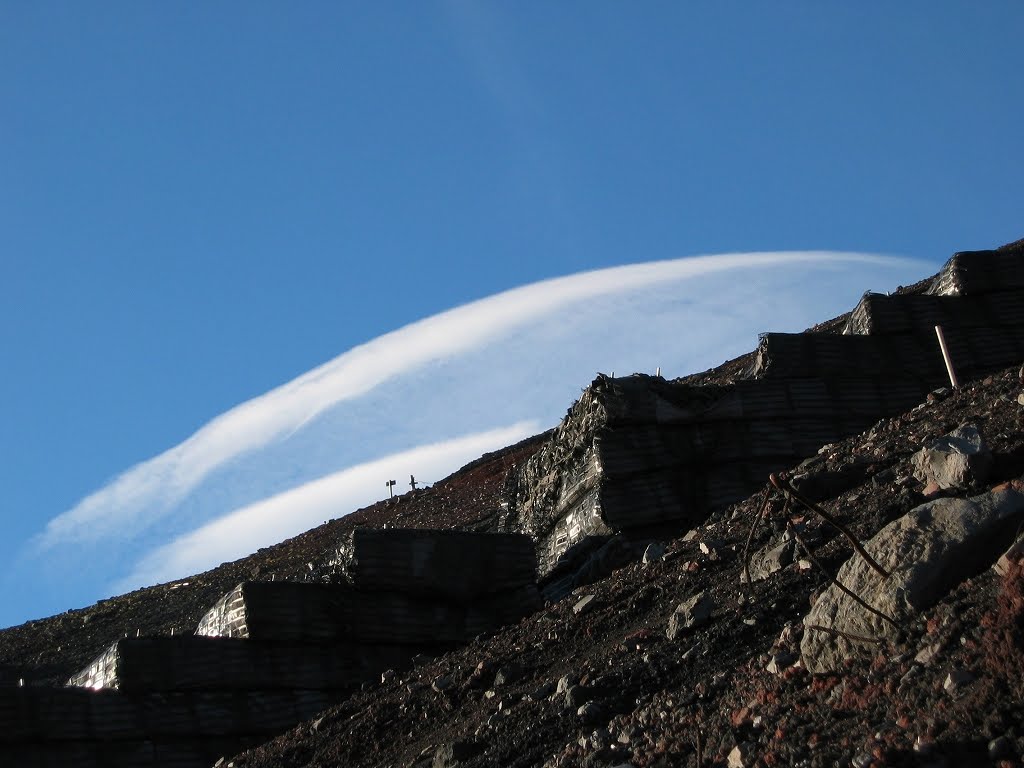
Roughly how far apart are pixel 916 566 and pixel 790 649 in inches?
26.2

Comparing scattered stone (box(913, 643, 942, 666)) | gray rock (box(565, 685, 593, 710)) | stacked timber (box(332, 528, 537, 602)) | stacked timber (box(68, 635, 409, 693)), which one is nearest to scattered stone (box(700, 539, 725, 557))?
gray rock (box(565, 685, 593, 710))

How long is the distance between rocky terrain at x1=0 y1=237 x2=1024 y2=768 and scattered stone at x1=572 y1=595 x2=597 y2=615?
11 mm

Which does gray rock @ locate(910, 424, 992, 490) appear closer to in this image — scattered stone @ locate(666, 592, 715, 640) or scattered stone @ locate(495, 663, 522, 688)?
scattered stone @ locate(666, 592, 715, 640)

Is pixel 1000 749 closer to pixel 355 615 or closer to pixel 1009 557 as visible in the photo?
pixel 1009 557

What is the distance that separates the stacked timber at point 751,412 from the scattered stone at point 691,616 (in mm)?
5553

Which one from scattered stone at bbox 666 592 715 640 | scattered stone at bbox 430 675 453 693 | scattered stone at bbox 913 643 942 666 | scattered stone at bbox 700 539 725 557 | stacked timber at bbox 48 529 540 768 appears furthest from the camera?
stacked timber at bbox 48 529 540 768

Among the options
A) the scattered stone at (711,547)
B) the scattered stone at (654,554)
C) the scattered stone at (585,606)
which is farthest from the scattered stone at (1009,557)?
the scattered stone at (654,554)

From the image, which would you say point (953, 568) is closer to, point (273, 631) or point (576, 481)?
point (273, 631)

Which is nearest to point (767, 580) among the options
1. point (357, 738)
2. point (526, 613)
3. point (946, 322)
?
point (357, 738)

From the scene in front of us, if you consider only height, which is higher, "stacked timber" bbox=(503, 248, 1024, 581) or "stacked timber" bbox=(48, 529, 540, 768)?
"stacked timber" bbox=(503, 248, 1024, 581)

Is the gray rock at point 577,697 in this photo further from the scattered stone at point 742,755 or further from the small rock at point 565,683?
the scattered stone at point 742,755

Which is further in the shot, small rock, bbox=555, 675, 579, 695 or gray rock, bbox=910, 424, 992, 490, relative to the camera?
gray rock, bbox=910, 424, 992, 490

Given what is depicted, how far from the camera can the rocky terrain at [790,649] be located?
15.4 ft

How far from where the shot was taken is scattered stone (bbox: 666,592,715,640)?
6684 mm
